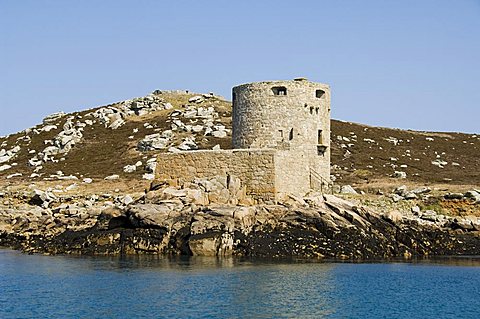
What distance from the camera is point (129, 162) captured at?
63.0m

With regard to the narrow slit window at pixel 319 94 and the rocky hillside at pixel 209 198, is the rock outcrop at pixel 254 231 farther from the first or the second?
the narrow slit window at pixel 319 94

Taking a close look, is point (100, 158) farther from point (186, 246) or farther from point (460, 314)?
point (460, 314)

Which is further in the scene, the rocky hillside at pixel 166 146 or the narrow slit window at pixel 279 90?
the rocky hillside at pixel 166 146

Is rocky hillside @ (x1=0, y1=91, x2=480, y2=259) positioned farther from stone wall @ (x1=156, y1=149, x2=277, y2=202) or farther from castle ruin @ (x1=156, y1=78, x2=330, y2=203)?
castle ruin @ (x1=156, y1=78, x2=330, y2=203)

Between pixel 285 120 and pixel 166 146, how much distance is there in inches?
986

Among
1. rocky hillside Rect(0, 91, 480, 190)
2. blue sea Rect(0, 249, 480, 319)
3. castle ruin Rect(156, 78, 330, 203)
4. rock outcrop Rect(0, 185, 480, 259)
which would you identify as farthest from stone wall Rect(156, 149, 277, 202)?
rocky hillside Rect(0, 91, 480, 190)

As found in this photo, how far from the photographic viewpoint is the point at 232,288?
1121 inches

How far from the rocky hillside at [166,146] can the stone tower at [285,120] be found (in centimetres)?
1188

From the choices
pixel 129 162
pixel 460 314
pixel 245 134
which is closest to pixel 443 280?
pixel 460 314

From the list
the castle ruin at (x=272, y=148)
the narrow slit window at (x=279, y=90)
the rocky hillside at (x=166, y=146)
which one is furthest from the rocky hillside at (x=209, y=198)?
the narrow slit window at (x=279, y=90)

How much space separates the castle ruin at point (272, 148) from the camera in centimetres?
3950

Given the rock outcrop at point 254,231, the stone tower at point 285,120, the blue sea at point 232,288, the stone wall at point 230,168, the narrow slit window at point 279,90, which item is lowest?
the blue sea at point 232,288

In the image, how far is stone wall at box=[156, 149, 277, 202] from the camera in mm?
39250

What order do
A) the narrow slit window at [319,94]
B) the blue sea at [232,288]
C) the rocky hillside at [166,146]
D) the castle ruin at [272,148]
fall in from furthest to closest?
the rocky hillside at [166,146] → the narrow slit window at [319,94] → the castle ruin at [272,148] → the blue sea at [232,288]
